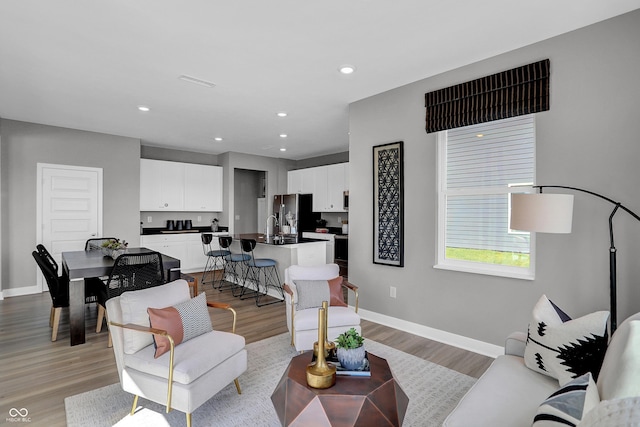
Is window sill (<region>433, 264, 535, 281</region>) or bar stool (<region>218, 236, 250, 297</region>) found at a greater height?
window sill (<region>433, 264, 535, 281</region>)

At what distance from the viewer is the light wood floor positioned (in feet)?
8.07

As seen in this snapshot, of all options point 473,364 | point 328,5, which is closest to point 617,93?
point 328,5

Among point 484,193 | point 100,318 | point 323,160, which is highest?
point 323,160

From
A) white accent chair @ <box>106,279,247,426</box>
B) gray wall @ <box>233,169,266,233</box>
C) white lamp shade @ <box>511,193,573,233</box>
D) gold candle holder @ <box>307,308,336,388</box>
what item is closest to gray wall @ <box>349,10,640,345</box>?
white lamp shade @ <box>511,193,573,233</box>

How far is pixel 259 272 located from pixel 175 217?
3303 millimetres

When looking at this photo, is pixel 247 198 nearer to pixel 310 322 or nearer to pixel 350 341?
pixel 310 322

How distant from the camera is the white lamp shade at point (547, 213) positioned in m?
2.18

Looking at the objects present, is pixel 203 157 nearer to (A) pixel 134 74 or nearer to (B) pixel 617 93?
(A) pixel 134 74

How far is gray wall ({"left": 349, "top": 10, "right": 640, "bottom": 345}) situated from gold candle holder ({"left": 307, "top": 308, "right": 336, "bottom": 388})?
6.73ft

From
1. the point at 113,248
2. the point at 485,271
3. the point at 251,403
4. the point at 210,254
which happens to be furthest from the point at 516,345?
the point at 210,254

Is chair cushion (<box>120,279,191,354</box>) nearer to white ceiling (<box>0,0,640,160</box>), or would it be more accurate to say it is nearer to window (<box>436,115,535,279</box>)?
white ceiling (<box>0,0,640,160</box>)

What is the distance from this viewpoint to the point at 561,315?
79.0 inches

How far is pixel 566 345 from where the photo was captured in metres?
1.78

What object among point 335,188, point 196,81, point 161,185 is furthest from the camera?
point 335,188
